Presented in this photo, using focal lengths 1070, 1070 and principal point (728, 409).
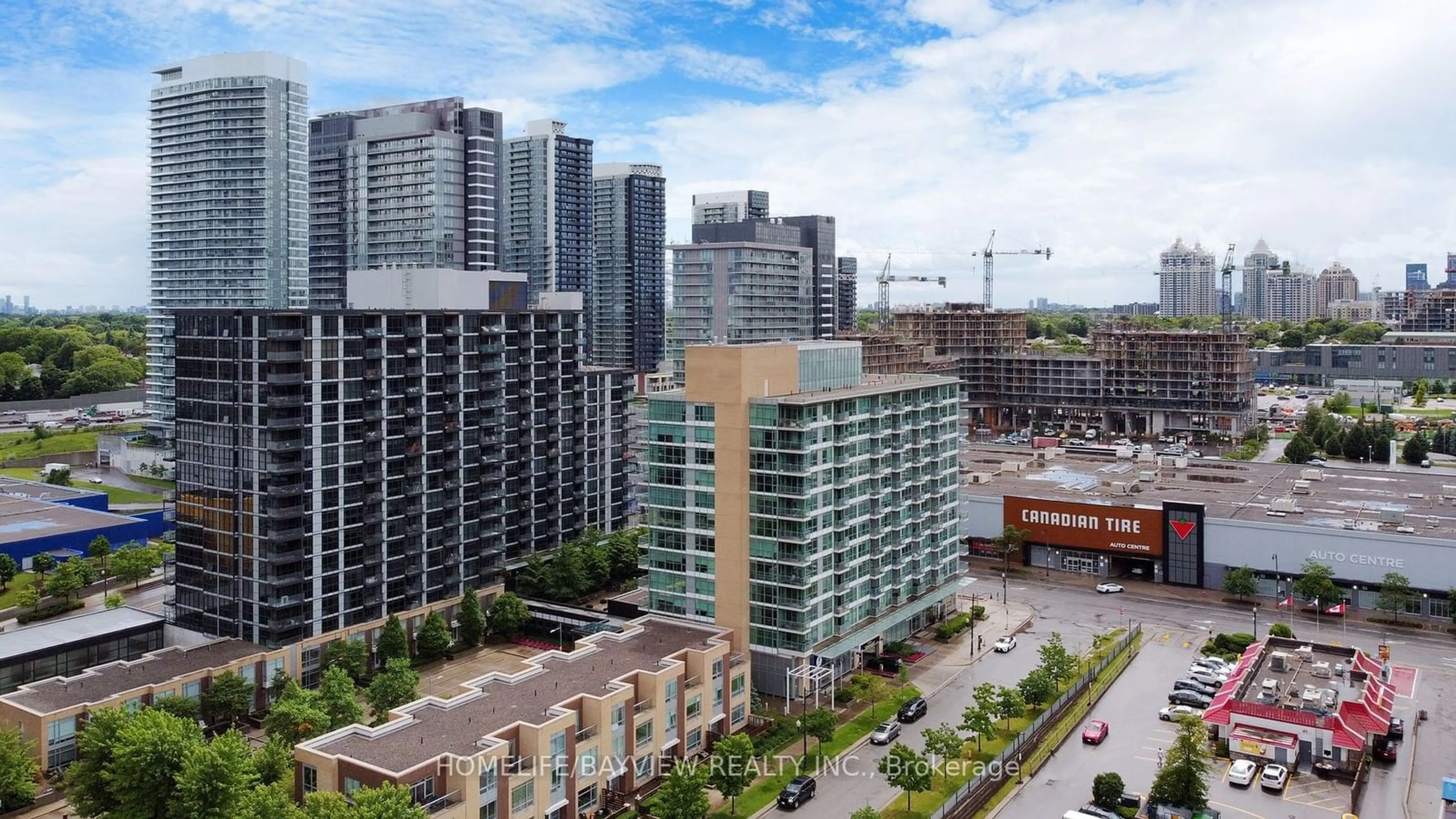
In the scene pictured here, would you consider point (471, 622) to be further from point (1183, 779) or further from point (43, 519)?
point (43, 519)

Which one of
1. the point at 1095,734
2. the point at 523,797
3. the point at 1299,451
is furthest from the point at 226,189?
the point at 1299,451

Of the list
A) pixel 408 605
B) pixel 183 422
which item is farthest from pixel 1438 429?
pixel 183 422

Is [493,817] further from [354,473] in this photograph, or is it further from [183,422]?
[183,422]

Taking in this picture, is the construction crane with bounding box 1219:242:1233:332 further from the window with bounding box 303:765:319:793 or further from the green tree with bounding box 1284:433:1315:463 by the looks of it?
the window with bounding box 303:765:319:793

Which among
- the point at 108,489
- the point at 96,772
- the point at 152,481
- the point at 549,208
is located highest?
the point at 549,208

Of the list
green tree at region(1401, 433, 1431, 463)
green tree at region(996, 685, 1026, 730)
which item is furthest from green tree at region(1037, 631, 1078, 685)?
green tree at region(1401, 433, 1431, 463)
